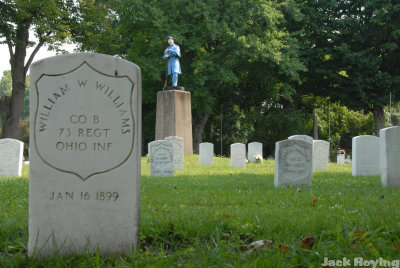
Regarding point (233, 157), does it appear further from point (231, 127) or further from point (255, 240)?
point (231, 127)

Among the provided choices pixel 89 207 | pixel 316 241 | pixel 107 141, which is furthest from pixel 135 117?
pixel 316 241

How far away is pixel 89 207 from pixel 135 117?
2.73 ft

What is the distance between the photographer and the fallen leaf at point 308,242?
3.23 metres

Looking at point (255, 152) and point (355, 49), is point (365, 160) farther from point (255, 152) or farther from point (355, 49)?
point (355, 49)

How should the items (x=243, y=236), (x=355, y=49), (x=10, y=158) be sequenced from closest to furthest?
(x=243, y=236)
(x=10, y=158)
(x=355, y=49)

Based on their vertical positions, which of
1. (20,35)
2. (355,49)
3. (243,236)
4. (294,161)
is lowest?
(243,236)

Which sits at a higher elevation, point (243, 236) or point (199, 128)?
point (199, 128)

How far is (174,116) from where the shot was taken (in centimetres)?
1973

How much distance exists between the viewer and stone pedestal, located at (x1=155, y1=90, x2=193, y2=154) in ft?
65.0

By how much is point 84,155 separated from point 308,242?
1.99 meters

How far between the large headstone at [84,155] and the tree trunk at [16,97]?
18.2 m

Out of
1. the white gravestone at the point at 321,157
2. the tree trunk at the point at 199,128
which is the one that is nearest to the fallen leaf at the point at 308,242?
the white gravestone at the point at 321,157

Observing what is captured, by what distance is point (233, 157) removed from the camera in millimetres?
16078

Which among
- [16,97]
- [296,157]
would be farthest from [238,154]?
[16,97]
